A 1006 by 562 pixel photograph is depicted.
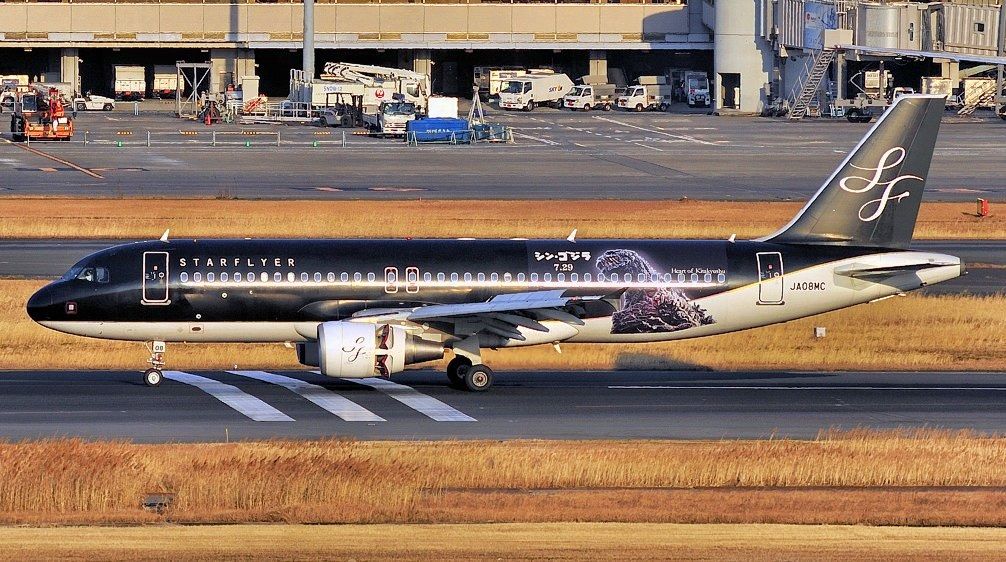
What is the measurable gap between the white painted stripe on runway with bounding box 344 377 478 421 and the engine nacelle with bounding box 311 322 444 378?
918 millimetres

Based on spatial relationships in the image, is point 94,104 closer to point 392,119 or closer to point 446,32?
point 446,32

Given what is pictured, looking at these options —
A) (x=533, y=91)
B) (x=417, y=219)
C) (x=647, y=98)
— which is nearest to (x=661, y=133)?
(x=533, y=91)

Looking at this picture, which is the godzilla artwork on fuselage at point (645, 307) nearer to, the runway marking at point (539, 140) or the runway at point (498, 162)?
the runway at point (498, 162)

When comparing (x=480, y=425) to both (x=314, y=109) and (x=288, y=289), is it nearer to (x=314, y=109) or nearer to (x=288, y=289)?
(x=288, y=289)

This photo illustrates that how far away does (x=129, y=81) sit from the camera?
180 metres

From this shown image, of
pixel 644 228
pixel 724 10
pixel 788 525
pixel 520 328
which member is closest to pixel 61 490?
pixel 788 525

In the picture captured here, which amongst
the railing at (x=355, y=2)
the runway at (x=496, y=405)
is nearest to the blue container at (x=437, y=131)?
the railing at (x=355, y=2)

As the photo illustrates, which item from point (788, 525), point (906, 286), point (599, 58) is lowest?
point (788, 525)

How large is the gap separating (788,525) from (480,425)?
10778mm

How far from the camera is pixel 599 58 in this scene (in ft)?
610

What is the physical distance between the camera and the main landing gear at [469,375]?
40.3m

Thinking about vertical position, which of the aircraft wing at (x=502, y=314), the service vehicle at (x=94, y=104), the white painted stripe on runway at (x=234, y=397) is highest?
the service vehicle at (x=94, y=104)

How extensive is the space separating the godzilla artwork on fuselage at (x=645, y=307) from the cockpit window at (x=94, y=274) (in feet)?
45.3

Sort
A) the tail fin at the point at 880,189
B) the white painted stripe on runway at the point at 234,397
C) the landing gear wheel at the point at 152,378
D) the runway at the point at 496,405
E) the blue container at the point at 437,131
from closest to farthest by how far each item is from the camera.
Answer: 1. the runway at the point at 496,405
2. the white painted stripe on runway at the point at 234,397
3. the landing gear wheel at the point at 152,378
4. the tail fin at the point at 880,189
5. the blue container at the point at 437,131
